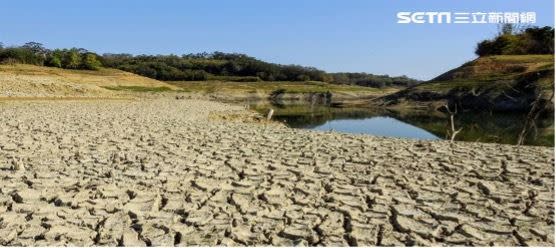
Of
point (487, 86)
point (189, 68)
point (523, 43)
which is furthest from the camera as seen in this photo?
point (189, 68)

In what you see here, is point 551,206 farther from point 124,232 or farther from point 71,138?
point 71,138

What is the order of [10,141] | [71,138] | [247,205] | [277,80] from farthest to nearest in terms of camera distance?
1. [277,80]
2. [71,138]
3. [10,141]
4. [247,205]

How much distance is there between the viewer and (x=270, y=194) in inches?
299

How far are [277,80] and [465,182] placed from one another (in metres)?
127

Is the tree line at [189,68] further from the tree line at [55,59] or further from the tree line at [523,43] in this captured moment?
the tree line at [523,43]

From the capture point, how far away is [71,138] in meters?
13.5

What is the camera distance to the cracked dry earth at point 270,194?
19.2ft

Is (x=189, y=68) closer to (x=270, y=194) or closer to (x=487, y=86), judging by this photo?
(x=487, y=86)

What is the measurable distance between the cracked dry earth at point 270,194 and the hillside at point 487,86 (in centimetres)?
3412

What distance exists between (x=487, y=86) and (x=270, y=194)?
5273 centimetres

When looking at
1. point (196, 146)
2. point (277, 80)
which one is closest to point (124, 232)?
point (196, 146)

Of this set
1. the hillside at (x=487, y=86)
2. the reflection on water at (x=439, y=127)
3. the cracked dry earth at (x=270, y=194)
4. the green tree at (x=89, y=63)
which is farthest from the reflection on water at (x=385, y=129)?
the green tree at (x=89, y=63)

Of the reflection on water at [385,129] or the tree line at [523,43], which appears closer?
the reflection on water at [385,129]

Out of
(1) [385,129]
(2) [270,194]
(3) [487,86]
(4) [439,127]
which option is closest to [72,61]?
(3) [487,86]
